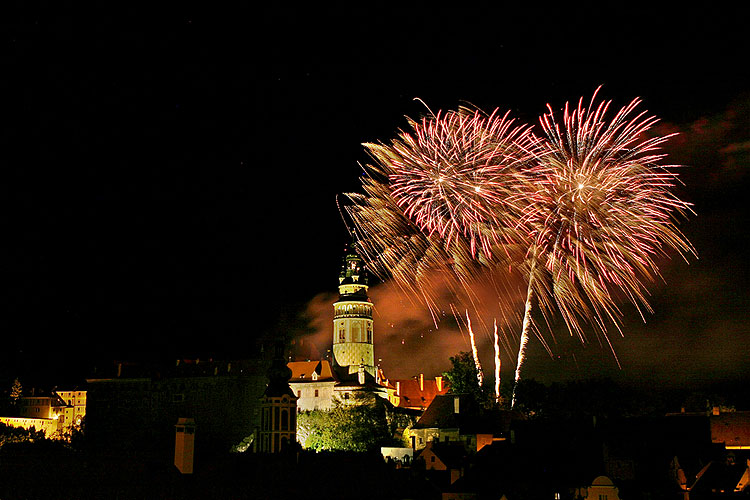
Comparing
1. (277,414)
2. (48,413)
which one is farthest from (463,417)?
(48,413)

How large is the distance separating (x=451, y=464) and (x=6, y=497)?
3489cm

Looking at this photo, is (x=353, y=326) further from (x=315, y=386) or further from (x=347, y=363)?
(x=315, y=386)

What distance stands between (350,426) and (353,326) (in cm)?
2061

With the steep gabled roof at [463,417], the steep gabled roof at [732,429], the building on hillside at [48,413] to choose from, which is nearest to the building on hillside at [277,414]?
the steep gabled roof at [463,417]

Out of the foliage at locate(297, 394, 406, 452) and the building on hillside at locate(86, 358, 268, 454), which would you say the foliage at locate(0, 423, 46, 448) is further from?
the foliage at locate(297, 394, 406, 452)

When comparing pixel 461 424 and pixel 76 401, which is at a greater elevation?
pixel 76 401

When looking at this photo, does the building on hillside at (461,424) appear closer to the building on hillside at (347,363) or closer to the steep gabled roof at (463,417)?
the steep gabled roof at (463,417)

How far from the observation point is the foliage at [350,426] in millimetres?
83250

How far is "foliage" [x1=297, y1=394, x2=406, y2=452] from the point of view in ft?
273

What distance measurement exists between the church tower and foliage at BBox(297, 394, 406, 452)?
38.6 ft

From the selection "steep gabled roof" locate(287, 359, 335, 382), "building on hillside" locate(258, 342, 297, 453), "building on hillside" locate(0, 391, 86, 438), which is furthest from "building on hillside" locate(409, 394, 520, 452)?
"building on hillside" locate(0, 391, 86, 438)

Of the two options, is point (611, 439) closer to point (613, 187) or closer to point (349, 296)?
point (613, 187)

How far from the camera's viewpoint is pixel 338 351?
337 feet

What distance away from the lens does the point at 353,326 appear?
103 meters
